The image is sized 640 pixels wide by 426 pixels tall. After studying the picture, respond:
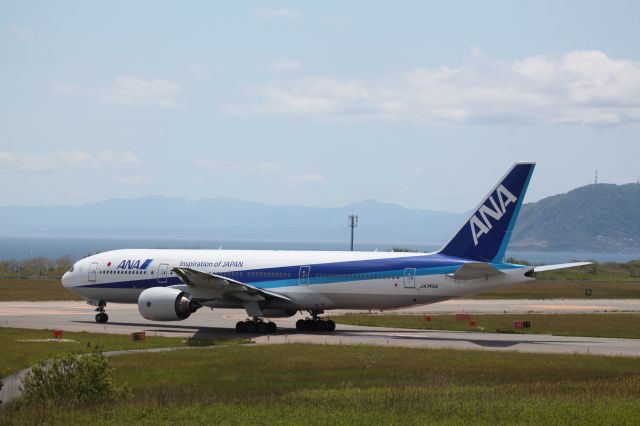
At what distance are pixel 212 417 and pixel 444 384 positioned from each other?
28.5ft

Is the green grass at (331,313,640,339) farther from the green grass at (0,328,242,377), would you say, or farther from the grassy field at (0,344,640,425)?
the green grass at (0,328,242,377)

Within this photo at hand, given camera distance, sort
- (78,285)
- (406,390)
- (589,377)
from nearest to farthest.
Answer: (406,390)
(589,377)
(78,285)

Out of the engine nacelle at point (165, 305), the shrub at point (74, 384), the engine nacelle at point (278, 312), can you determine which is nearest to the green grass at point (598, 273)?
the engine nacelle at point (278, 312)

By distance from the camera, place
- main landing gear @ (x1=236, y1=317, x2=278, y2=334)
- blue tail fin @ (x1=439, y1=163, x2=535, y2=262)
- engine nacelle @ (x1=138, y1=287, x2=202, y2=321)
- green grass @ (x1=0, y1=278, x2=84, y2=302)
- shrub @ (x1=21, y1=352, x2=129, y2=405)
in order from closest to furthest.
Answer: shrub @ (x1=21, y1=352, x2=129, y2=405) → blue tail fin @ (x1=439, y1=163, x2=535, y2=262) → engine nacelle @ (x1=138, y1=287, x2=202, y2=321) → main landing gear @ (x1=236, y1=317, x2=278, y2=334) → green grass @ (x1=0, y1=278, x2=84, y2=302)

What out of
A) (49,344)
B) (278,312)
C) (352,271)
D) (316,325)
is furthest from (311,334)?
(49,344)

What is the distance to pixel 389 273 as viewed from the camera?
44969 mm

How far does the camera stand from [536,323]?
5456 centimetres

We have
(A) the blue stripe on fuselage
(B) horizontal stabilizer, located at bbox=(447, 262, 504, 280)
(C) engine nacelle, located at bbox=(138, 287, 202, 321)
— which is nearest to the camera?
(B) horizontal stabilizer, located at bbox=(447, 262, 504, 280)

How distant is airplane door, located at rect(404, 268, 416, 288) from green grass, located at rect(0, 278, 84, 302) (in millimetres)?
39609

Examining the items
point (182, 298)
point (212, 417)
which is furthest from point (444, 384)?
point (182, 298)

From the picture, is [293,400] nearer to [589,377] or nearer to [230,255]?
[589,377]

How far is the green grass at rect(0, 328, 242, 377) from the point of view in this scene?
32784 millimetres

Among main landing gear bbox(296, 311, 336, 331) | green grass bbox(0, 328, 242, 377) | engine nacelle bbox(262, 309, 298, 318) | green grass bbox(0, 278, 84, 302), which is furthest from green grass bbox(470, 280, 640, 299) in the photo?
green grass bbox(0, 328, 242, 377)

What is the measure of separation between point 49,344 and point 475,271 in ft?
62.5
